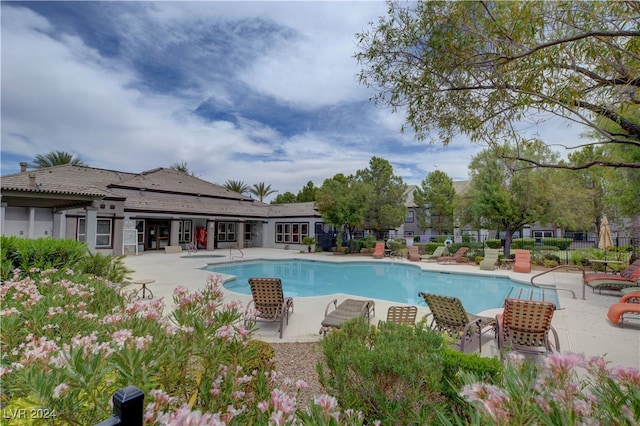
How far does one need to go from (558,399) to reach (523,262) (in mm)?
17302

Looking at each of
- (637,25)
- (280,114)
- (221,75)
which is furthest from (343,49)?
(280,114)

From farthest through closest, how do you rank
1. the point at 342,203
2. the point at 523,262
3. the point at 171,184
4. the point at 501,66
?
1. the point at 171,184
2. the point at 342,203
3. the point at 523,262
4. the point at 501,66

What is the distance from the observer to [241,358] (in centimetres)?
244

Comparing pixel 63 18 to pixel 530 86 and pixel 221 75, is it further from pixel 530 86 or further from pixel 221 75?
pixel 530 86

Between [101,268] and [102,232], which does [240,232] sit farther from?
[101,268]

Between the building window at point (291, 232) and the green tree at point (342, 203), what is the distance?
4753 mm

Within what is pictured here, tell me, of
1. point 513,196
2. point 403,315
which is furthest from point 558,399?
point 513,196

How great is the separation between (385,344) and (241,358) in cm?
132

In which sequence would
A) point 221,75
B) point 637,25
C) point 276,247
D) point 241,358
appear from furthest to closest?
point 276,247, point 221,75, point 637,25, point 241,358

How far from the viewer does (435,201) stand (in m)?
40.4

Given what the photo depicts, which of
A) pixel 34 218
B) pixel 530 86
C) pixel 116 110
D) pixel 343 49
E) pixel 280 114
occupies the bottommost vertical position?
pixel 34 218

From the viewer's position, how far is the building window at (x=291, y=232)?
30.5 m

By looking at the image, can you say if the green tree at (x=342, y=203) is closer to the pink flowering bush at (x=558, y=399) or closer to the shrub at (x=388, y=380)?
the shrub at (x=388, y=380)

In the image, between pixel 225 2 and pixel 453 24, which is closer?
pixel 453 24
